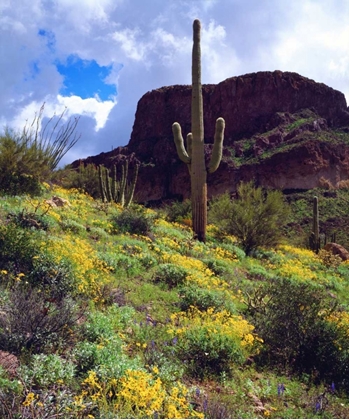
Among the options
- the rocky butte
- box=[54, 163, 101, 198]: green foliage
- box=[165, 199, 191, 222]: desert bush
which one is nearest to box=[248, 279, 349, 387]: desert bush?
box=[165, 199, 191, 222]: desert bush

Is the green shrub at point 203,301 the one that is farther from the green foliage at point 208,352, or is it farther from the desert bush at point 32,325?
the desert bush at point 32,325

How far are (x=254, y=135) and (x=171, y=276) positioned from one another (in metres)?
69.8

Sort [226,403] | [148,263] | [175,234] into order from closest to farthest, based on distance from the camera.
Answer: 1. [226,403]
2. [148,263]
3. [175,234]

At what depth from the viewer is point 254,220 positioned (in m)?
13.8

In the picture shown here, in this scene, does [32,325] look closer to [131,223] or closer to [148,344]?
[148,344]

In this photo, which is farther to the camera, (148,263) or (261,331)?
(148,263)

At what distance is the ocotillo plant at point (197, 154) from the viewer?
13328 millimetres

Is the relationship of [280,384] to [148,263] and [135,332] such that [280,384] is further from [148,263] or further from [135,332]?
[148,263]

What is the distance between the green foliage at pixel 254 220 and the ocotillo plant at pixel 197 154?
4.76 ft

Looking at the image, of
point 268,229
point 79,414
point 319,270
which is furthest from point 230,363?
point 268,229

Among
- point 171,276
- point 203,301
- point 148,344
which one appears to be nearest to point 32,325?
point 148,344

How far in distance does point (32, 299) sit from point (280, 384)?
2.55 metres

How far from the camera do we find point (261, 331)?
16.1ft

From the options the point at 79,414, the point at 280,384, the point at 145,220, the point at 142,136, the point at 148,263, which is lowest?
the point at 280,384
